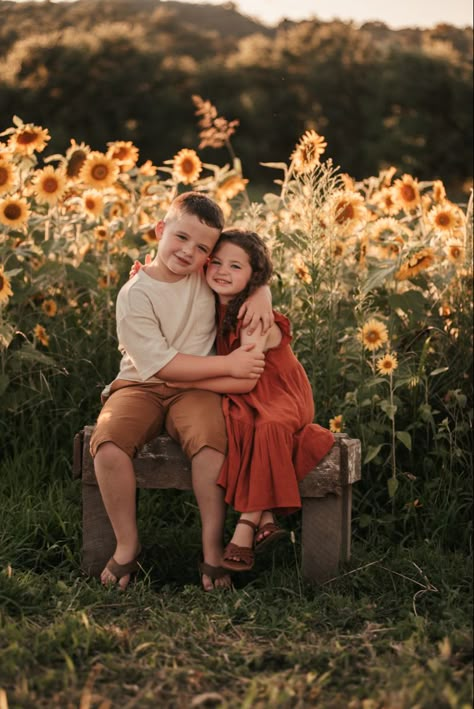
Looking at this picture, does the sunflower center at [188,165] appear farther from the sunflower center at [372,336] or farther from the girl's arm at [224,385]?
the girl's arm at [224,385]

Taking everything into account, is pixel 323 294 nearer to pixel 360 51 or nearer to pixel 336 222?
pixel 336 222

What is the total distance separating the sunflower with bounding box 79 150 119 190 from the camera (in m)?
4.18

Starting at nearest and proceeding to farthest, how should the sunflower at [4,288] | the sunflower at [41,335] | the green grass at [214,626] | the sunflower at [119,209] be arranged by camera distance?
the green grass at [214,626] < the sunflower at [4,288] < the sunflower at [41,335] < the sunflower at [119,209]

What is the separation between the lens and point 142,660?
2.38 meters

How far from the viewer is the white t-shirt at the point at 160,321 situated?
10.3 feet

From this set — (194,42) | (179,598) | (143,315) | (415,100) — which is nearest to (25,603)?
(179,598)

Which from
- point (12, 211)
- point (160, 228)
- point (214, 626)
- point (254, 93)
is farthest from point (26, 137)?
point (254, 93)

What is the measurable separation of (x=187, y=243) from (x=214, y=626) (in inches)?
49.3

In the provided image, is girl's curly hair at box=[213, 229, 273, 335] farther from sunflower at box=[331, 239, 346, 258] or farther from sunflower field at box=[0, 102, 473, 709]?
sunflower at box=[331, 239, 346, 258]

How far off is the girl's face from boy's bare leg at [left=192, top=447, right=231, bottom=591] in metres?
0.58

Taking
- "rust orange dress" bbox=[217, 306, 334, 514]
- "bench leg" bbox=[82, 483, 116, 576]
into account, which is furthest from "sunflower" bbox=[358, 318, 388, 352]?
"bench leg" bbox=[82, 483, 116, 576]

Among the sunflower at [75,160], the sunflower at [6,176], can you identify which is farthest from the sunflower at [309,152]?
the sunflower at [6,176]

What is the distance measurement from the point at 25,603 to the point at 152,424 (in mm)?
694

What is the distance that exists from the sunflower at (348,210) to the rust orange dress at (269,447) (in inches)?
36.1
